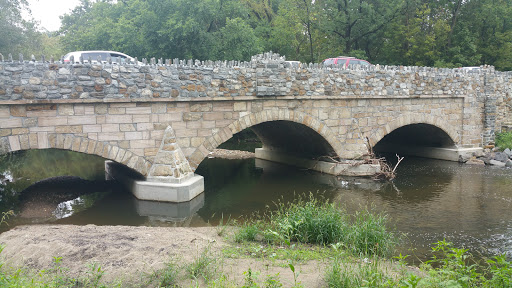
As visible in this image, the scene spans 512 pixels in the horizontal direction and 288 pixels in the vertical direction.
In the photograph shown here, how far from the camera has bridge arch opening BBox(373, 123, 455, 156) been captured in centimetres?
1678

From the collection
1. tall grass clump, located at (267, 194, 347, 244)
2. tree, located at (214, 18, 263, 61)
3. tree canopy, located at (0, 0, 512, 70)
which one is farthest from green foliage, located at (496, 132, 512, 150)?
tall grass clump, located at (267, 194, 347, 244)

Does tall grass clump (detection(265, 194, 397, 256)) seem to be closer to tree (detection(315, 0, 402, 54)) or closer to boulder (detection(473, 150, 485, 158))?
boulder (detection(473, 150, 485, 158))

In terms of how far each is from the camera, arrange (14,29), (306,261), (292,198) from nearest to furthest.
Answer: (306,261), (292,198), (14,29)

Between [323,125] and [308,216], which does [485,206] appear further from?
[308,216]

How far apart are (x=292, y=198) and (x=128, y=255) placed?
21.4 feet

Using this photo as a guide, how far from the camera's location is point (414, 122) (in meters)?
14.9

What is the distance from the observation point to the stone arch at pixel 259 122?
10789mm

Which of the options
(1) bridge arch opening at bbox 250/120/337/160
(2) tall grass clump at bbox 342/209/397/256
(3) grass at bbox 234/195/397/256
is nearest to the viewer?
(2) tall grass clump at bbox 342/209/397/256

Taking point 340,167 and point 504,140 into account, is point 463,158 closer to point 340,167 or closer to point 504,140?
point 504,140

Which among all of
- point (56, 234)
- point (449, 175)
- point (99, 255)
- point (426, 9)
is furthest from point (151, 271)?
point (426, 9)

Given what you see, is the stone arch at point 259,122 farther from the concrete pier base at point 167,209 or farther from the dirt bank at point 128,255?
the dirt bank at point 128,255

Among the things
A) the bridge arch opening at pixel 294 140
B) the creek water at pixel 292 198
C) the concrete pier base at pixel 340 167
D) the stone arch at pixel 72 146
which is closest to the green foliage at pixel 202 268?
the creek water at pixel 292 198

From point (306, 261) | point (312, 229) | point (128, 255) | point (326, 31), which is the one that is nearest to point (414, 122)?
point (312, 229)

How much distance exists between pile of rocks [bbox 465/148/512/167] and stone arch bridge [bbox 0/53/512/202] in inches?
21.1
